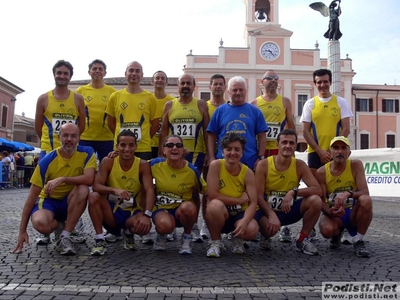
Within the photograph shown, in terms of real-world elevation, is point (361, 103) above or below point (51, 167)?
above

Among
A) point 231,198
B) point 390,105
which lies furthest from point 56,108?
point 390,105

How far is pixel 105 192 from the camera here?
4750mm

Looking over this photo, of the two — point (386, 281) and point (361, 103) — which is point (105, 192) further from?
point (361, 103)

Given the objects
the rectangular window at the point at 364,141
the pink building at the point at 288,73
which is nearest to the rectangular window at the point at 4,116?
the pink building at the point at 288,73

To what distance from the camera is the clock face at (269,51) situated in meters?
44.8

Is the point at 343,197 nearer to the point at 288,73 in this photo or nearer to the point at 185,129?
the point at 185,129

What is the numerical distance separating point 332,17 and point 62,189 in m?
21.2

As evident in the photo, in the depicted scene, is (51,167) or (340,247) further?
(340,247)

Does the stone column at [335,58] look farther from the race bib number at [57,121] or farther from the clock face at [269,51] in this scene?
the clock face at [269,51]

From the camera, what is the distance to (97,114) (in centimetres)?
614

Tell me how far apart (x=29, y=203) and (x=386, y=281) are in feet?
12.0

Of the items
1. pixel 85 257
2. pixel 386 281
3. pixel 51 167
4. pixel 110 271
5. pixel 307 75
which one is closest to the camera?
pixel 386 281

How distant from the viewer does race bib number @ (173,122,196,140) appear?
18.7ft

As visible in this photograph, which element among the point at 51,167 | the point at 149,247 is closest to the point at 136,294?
the point at 149,247
